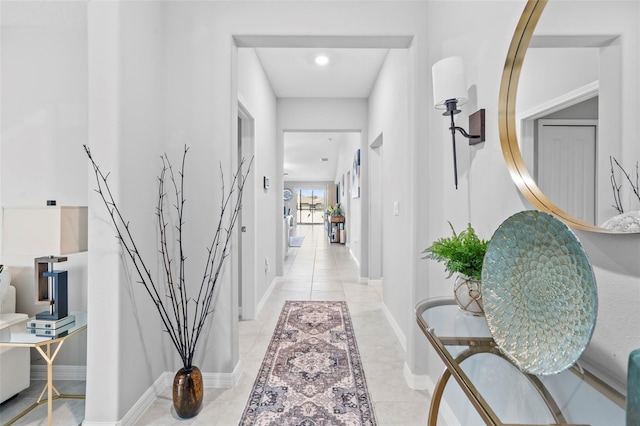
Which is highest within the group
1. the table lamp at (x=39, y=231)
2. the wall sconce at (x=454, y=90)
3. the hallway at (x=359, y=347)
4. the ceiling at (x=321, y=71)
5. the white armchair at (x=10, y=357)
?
the ceiling at (x=321, y=71)

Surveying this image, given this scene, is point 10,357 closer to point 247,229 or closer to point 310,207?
point 247,229

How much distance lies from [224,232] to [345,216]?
7.62m

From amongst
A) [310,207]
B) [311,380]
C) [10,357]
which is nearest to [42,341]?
[10,357]

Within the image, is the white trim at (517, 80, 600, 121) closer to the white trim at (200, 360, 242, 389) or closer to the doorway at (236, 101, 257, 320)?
the white trim at (200, 360, 242, 389)

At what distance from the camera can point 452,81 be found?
1.55 meters

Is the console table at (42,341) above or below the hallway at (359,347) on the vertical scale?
above

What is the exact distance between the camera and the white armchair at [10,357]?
1833mm

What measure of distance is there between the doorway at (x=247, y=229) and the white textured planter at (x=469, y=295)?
8.07ft

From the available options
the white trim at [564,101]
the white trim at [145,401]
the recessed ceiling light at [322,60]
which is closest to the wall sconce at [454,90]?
the white trim at [564,101]

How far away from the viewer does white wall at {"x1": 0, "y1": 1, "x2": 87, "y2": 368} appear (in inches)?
82.7

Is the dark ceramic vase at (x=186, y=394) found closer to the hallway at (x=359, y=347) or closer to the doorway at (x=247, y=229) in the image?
the hallway at (x=359, y=347)

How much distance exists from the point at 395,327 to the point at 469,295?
6.77 feet


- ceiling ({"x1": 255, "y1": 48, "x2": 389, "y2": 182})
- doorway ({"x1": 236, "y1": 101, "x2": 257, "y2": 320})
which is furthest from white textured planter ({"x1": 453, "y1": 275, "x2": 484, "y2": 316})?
ceiling ({"x1": 255, "y1": 48, "x2": 389, "y2": 182})

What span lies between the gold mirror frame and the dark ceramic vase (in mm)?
1811
